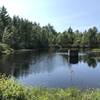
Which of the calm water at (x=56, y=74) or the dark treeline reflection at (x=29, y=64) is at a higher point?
the dark treeline reflection at (x=29, y=64)

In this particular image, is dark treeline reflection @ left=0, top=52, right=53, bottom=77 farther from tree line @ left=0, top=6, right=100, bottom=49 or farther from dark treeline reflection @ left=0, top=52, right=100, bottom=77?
tree line @ left=0, top=6, right=100, bottom=49

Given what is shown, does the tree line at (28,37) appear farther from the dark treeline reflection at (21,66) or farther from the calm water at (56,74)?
the calm water at (56,74)

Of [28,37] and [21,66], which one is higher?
[28,37]

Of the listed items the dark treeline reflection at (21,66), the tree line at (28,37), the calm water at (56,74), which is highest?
the tree line at (28,37)

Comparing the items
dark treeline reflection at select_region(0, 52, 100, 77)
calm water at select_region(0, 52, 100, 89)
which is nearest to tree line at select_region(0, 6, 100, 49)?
dark treeline reflection at select_region(0, 52, 100, 77)

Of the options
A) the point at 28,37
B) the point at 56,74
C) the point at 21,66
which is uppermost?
the point at 28,37

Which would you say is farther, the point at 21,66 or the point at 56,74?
the point at 21,66

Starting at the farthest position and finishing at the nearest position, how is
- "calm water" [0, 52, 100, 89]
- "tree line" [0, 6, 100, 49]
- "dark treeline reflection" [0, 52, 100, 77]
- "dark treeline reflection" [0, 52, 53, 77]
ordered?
"tree line" [0, 6, 100, 49], "dark treeline reflection" [0, 52, 100, 77], "dark treeline reflection" [0, 52, 53, 77], "calm water" [0, 52, 100, 89]

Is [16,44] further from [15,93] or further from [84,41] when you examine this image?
[15,93]

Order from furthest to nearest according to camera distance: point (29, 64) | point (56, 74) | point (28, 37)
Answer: point (28, 37) → point (29, 64) → point (56, 74)

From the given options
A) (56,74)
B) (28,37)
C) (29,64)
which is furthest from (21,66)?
(28,37)

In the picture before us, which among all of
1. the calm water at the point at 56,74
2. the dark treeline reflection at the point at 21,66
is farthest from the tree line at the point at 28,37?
the calm water at the point at 56,74

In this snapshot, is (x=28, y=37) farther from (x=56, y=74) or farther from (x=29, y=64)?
(x=56, y=74)

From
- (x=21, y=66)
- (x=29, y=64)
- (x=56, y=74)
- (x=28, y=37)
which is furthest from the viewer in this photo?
(x=28, y=37)
